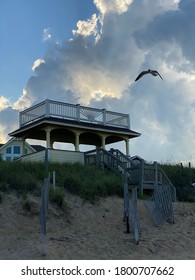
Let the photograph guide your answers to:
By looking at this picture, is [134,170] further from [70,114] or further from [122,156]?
[70,114]

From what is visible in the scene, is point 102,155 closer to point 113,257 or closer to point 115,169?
point 115,169

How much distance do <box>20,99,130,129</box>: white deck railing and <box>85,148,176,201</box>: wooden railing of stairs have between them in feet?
11.1

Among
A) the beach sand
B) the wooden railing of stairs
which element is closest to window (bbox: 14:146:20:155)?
the wooden railing of stairs

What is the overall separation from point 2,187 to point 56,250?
5.82 metres

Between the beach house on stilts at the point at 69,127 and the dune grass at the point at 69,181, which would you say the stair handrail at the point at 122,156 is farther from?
the beach house on stilts at the point at 69,127

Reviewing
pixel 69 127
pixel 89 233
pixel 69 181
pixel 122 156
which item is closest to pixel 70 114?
pixel 69 127

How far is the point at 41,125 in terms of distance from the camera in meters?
26.0

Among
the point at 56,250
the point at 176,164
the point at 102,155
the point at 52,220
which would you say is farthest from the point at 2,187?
the point at 176,164

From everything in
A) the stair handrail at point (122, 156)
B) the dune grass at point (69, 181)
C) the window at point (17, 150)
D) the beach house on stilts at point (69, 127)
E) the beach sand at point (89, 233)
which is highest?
the window at point (17, 150)

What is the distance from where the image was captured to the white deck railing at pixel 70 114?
2622cm

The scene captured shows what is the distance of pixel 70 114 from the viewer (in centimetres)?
2691

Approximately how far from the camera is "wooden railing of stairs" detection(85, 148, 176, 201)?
21.0 m

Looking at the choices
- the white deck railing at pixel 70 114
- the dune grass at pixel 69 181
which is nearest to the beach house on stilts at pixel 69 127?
the white deck railing at pixel 70 114

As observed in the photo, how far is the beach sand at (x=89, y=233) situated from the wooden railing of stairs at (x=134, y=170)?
1563 millimetres
